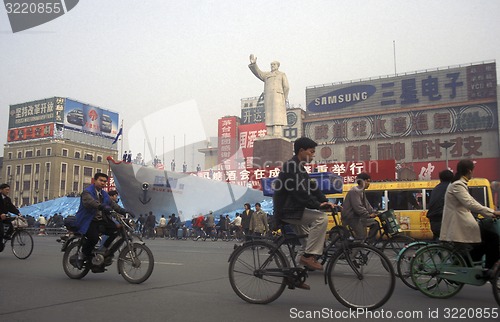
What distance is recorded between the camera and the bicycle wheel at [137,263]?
5.65m

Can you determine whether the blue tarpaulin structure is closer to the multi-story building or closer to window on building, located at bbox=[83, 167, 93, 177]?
the multi-story building

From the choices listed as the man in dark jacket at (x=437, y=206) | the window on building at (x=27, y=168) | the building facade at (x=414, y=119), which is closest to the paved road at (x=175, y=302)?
the man in dark jacket at (x=437, y=206)

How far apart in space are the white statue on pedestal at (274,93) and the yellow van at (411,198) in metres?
14.8

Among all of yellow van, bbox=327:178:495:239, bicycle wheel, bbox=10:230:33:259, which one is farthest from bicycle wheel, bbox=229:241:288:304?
yellow van, bbox=327:178:495:239

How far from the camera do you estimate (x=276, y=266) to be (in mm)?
4344

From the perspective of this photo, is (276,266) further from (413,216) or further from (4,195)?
(413,216)

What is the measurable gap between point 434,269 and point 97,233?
4461 mm

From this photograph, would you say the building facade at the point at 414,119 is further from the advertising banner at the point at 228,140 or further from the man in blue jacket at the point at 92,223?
the man in blue jacket at the point at 92,223

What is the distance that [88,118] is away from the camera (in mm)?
81750

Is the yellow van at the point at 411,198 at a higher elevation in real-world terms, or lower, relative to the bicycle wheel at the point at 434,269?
higher

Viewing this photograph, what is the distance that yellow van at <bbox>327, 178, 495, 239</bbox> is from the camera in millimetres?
13125

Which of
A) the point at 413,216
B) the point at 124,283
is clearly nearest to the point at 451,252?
the point at 124,283

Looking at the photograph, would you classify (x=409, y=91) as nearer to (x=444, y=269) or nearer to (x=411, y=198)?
(x=411, y=198)

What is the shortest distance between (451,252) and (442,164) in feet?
174
